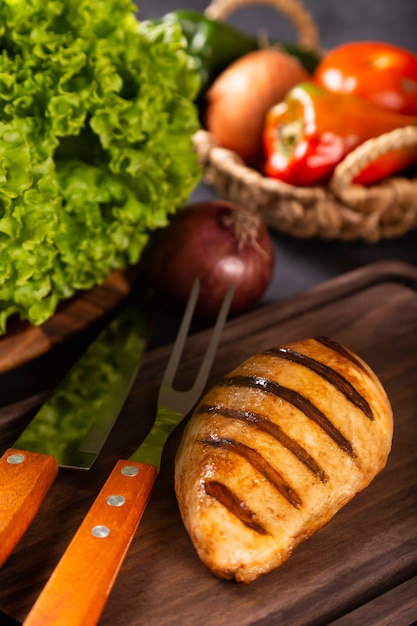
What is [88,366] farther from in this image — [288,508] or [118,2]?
[118,2]

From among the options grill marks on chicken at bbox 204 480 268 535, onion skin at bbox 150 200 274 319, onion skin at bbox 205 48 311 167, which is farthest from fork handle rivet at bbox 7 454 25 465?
onion skin at bbox 205 48 311 167

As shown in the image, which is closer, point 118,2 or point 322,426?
point 322,426

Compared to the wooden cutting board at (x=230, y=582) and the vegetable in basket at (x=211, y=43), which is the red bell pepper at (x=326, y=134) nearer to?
the vegetable in basket at (x=211, y=43)

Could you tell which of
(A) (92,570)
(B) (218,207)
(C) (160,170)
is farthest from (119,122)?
(A) (92,570)

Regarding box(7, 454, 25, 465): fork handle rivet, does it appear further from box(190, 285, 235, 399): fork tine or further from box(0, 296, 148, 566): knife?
box(190, 285, 235, 399): fork tine

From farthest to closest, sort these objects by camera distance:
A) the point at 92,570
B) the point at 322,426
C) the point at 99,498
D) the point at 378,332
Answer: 1. the point at 378,332
2. the point at 322,426
3. the point at 99,498
4. the point at 92,570
